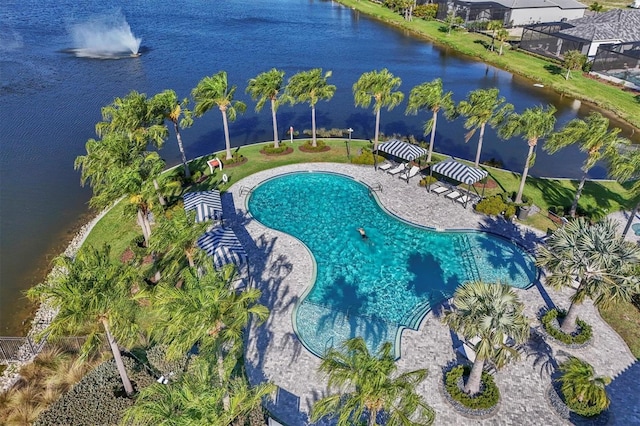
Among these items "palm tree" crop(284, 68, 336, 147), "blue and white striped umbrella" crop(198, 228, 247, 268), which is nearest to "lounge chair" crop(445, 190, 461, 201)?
"palm tree" crop(284, 68, 336, 147)

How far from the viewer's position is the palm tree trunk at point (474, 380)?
1895 cm

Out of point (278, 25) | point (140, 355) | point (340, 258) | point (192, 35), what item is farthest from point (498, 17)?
point (140, 355)

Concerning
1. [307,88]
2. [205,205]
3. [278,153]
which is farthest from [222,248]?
[307,88]

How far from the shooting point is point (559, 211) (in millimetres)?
→ 32375

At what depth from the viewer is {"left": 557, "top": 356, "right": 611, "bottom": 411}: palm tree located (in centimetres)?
1848

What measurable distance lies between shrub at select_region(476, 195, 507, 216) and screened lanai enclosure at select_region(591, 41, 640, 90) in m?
44.7

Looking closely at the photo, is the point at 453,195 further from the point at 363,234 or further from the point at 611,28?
the point at 611,28

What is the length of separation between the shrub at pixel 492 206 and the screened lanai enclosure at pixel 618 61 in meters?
44.7

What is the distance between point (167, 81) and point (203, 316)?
185ft

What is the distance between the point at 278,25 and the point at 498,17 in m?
48.4

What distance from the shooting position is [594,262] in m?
19.9

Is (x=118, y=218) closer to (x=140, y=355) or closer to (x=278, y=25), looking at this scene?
(x=140, y=355)

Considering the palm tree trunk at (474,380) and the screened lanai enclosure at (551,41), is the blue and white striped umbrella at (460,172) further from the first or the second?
the screened lanai enclosure at (551,41)

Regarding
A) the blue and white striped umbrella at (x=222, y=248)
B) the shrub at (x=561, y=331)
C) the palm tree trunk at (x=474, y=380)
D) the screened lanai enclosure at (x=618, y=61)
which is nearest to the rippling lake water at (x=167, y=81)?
the screened lanai enclosure at (x=618, y=61)
